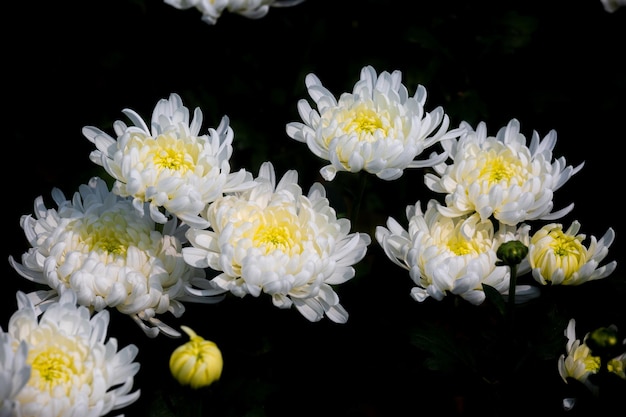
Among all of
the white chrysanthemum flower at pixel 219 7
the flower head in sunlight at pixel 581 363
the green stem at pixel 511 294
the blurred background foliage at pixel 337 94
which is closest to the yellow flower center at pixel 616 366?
the flower head in sunlight at pixel 581 363

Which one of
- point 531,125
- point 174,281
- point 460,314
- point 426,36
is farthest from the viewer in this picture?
point 531,125

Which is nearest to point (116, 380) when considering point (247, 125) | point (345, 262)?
point (345, 262)

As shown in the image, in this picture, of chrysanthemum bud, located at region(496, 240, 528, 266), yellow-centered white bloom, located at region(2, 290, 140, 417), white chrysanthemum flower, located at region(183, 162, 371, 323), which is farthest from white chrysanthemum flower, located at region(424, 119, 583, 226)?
yellow-centered white bloom, located at region(2, 290, 140, 417)

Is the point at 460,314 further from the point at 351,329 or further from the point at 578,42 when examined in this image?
the point at 578,42

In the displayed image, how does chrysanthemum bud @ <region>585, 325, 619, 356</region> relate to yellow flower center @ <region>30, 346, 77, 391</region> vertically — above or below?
below

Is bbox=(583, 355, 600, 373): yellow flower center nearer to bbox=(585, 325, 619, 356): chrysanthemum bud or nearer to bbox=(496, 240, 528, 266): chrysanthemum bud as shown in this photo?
bbox=(585, 325, 619, 356): chrysanthemum bud

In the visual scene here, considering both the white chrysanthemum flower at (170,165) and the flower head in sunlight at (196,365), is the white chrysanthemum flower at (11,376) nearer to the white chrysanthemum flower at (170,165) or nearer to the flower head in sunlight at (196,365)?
the flower head in sunlight at (196,365)
